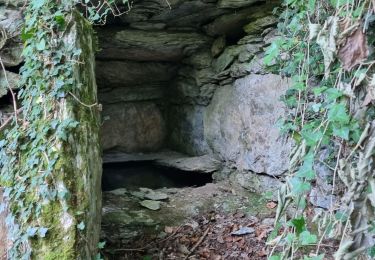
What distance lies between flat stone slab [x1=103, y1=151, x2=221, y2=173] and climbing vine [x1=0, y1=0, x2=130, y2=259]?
2.33 metres

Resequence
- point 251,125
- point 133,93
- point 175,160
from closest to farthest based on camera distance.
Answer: point 251,125 → point 175,160 → point 133,93

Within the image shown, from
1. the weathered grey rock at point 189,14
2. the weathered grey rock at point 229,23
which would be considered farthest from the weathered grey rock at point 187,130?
the weathered grey rock at point 189,14

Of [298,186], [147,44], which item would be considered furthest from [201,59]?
[298,186]

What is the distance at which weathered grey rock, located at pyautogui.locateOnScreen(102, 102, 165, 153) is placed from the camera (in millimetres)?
5348

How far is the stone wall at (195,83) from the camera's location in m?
3.75

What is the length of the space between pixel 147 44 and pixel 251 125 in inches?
61.4

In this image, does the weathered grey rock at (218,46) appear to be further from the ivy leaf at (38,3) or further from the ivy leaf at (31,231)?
the ivy leaf at (31,231)

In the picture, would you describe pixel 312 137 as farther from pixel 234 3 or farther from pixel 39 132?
pixel 234 3

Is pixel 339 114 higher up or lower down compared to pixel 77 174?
higher up

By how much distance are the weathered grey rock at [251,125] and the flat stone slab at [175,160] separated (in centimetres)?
17

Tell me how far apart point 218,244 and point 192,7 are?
90.9 inches

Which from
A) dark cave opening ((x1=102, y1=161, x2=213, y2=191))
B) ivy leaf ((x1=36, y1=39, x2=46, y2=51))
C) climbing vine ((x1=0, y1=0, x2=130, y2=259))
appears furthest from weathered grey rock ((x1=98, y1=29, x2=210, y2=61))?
ivy leaf ((x1=36, y1=39, x2=46, y2=51))

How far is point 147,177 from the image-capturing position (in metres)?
5.08

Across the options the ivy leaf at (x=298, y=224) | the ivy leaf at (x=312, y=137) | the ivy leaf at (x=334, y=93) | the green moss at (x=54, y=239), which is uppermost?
the ivy leaf at (x=334, y=93)
